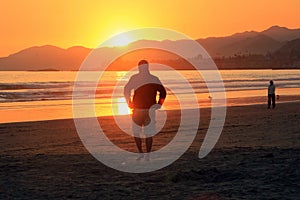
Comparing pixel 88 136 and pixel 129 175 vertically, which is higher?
pixel 88 136

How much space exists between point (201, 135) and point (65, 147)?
420cm

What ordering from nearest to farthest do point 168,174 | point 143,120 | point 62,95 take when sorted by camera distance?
point 168,174, point 143,120, point 62,95

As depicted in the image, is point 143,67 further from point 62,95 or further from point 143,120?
point 62,95

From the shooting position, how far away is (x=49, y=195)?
290 inches

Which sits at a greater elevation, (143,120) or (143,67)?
(143,67)

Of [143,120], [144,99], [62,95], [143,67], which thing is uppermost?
[62,95]

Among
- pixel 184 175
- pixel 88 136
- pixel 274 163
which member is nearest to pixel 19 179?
pixel 184 175

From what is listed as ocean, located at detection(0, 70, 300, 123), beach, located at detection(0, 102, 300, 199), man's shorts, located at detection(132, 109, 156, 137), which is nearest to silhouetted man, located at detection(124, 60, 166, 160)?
man's shorts, located at detection(132, 109, 156, 137)

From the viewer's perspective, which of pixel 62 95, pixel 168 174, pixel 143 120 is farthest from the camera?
pixel 62 95

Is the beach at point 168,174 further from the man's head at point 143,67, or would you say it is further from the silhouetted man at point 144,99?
the man's head at point 143,67

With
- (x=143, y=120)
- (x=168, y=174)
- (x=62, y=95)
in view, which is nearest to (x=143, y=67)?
(x=143, y=120)

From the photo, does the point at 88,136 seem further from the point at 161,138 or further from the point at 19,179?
the point at 19,179

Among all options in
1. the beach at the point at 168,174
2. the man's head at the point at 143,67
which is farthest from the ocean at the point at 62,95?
the man's head at the point at 143,67

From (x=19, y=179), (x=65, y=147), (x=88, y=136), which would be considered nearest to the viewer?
(x=19, y=179)
